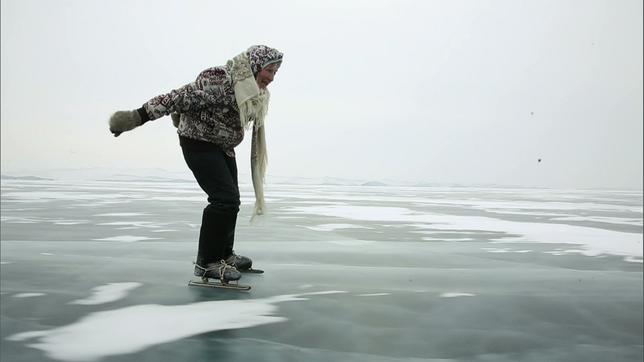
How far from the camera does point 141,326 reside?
196 centimetres

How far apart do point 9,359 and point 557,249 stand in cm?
390

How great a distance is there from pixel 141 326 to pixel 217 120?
110 cm

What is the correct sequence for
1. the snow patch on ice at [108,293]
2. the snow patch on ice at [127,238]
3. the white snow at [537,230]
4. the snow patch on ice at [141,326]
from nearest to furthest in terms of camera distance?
the snow patch on ice at [141,326], the snow patch on ice at [108,293], the snow patch on ice at [127,238], the white snow at [537,230]

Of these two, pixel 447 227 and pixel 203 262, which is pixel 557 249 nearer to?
pixel 447 227

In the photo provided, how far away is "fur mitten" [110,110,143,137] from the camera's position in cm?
255

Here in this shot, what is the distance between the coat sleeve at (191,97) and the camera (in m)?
2.57

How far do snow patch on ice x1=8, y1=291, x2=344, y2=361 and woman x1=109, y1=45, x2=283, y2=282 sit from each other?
0.42 metres

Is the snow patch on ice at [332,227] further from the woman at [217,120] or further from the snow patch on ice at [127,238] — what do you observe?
the woman at [217,120]

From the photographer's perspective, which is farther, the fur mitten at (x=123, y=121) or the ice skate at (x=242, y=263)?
the ice skate at (x=242, y=263)

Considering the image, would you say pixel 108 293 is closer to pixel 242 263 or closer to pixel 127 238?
pixel 242 263

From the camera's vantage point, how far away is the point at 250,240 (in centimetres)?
440

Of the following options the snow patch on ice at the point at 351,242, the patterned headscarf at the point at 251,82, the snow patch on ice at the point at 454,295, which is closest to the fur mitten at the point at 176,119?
the patterned headscarf at the point at 251,82

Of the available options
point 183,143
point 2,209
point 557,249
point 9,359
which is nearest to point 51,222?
point 2,209

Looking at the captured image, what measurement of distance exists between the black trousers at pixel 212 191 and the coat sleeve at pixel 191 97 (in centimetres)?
21
